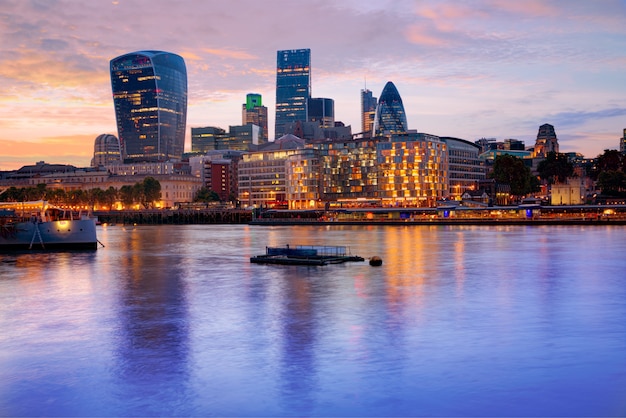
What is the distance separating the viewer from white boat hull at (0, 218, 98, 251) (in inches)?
3730

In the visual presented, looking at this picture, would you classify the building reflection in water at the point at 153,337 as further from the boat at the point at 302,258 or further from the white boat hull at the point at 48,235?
the white boat hull at the point at 48,235

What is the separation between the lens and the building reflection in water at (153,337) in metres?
22.9

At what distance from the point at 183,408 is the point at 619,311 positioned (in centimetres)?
2677

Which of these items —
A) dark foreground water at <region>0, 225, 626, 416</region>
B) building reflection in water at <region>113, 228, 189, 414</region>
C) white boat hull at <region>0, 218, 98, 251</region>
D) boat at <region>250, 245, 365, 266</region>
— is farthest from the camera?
white boat hull at <region>0, 218, 98, 251</region>

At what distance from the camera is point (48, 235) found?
94938mm

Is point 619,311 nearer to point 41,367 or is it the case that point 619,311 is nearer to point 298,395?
point 298,395

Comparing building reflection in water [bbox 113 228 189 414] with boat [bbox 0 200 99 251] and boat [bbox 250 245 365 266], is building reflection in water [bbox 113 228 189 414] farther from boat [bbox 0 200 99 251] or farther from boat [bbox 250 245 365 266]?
boat [bbox 0 200 99 251]

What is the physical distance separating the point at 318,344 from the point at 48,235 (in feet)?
253

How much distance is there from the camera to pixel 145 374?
2419 cm

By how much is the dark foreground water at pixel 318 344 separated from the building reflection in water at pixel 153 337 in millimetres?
107

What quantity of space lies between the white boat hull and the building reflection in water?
4145cm

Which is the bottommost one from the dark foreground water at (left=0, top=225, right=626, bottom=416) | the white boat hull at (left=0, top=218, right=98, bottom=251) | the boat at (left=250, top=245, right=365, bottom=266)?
the dark foreground water at (left=0, top=225, right=626, bottom=416)

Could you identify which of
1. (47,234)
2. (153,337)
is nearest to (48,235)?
(47,234)

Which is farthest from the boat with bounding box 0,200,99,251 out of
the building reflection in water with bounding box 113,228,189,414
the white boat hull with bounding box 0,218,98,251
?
the building reflection in water with bounding box 113,228,189,414
